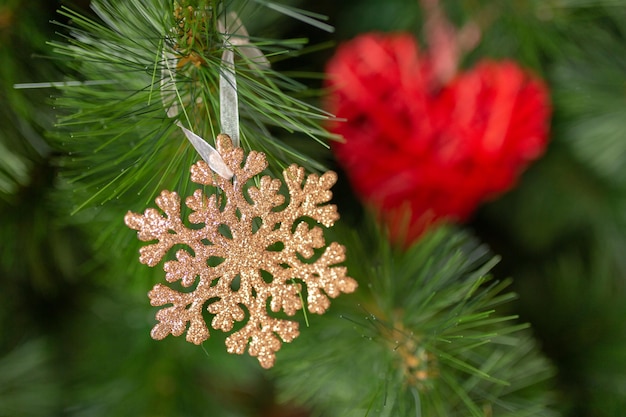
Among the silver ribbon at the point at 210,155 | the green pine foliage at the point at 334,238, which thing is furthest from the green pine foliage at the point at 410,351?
the silver ribbon at the point at 210,155

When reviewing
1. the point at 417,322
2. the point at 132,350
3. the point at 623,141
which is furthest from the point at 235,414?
the point at 623,141

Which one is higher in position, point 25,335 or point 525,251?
point 25,335

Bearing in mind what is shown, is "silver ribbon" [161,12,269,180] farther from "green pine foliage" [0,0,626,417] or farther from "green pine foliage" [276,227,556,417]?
"green pine foliage" [276,227,556,417]

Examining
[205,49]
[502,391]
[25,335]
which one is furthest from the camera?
[25,335]

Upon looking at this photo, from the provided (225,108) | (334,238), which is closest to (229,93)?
(225,108)

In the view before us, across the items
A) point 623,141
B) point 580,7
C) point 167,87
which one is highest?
point 167,87

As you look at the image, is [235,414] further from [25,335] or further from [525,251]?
[525,251]

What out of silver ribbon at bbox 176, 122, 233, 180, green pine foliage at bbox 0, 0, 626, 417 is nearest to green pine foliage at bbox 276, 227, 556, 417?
green pine foliage at bbox 0, 0, 626, 417
